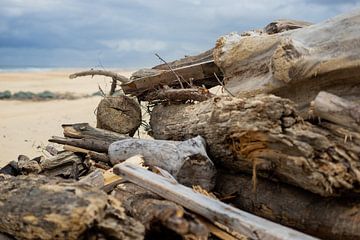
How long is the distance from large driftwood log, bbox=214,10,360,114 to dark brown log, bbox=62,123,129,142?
4.86 feet

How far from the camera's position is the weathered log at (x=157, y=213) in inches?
117

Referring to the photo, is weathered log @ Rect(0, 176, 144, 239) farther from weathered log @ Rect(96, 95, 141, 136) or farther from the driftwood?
weathered log @ Rect(96, 95, 141, 136)

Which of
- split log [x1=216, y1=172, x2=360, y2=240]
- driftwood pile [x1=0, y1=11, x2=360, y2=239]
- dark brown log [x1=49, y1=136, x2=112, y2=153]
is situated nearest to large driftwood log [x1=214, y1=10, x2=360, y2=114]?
driftwood pile [x1=0, y1=11, x2=360, y2=239]

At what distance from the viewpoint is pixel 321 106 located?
11.2 feet

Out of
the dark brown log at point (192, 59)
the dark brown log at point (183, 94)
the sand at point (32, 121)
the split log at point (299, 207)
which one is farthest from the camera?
the sand at point (32, 121)

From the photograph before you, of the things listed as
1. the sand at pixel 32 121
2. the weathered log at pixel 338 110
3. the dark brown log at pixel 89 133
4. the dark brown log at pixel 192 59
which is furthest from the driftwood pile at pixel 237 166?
the sand at pixel 32 121

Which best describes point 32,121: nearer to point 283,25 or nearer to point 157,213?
point 283,25

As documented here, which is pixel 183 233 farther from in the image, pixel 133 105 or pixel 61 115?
pixel 61 115

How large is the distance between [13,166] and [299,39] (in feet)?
10.0

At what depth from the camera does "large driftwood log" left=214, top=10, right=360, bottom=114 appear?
394 centimetres

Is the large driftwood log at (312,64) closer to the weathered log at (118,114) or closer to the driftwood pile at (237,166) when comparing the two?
the driftwood pile at (237,166)

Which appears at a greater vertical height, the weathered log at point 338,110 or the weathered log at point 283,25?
the weathered log at point 283,25

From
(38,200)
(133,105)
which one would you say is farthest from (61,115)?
(38,200)

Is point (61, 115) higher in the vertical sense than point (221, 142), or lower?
lower
